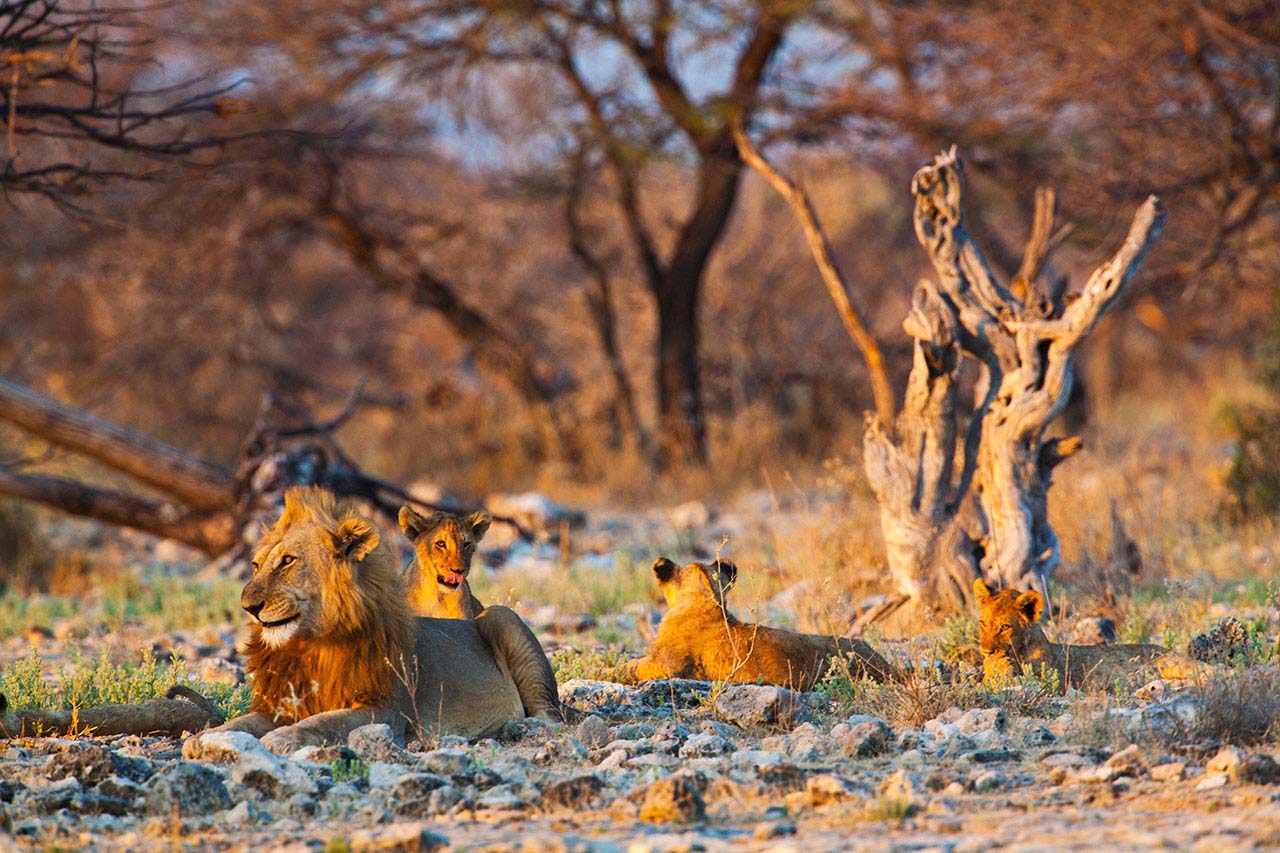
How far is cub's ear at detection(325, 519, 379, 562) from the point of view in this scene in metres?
5.06

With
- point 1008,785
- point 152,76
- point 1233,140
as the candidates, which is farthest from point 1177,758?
point 152,76

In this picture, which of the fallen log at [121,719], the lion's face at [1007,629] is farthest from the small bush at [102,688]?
the lion's face at [1007,629]

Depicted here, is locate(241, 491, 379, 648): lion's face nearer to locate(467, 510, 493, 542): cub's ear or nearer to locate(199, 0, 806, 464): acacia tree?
locate(467, 510, 493, 542): cub's ear

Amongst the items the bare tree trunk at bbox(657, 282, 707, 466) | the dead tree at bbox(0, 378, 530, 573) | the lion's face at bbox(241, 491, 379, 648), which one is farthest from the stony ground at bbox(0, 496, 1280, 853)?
the bare tree trunk at bbox(657, 282, 707, 466)

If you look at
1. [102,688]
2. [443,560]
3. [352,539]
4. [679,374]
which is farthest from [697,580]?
[679,374]

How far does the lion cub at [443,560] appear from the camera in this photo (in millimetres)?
6086

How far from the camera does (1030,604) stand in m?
6.41

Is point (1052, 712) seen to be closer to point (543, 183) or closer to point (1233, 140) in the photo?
point (1233, 140)

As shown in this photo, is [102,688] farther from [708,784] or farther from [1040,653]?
[1040,653]

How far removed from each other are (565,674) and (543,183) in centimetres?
1149

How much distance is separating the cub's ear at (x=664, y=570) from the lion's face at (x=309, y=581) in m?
1.68

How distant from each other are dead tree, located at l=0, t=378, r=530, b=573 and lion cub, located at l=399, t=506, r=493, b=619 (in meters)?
4.89

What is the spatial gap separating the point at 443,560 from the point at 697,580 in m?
1.15

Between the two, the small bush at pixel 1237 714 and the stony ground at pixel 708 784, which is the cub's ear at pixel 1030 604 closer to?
the stony ground at pixel 708 784
